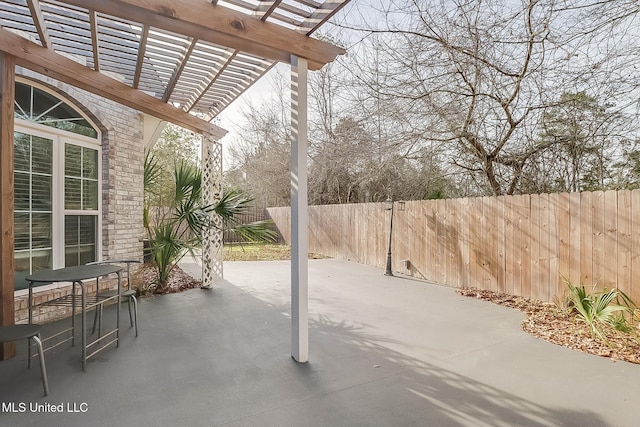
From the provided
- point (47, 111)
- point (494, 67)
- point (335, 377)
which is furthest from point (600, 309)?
point (47, 111)

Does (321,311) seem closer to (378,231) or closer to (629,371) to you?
(629,371)

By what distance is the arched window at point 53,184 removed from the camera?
149 inches

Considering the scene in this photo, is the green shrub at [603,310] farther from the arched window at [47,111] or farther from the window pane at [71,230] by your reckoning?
the arched window at [47,111]

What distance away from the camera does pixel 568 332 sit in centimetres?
354

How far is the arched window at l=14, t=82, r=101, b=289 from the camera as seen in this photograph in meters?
3.79

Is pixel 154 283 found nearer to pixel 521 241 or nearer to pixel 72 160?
pixel 72 160

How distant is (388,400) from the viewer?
7.66 feet

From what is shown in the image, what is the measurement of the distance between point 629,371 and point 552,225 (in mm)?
2275

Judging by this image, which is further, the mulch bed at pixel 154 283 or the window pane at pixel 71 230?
the mulch bed at pixel 154 283

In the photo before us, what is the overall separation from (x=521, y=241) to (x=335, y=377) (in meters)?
3.77

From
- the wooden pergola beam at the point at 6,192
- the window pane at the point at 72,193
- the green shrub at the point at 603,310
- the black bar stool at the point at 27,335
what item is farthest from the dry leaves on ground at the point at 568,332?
the window pane at the point at 72,193

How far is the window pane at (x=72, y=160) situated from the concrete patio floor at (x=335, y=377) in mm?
2076

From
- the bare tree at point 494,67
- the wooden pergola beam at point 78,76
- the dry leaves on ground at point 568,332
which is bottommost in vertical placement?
the dry leaves on ground at point 568,332

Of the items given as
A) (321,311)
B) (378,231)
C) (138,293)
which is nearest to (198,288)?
(138,293)
